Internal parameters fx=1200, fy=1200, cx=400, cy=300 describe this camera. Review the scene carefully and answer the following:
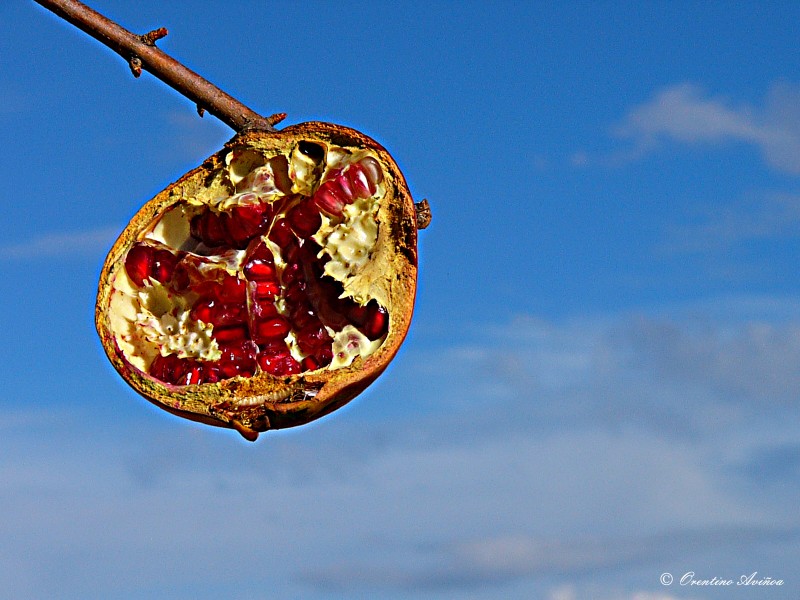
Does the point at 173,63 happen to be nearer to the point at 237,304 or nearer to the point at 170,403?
the point at 237,304

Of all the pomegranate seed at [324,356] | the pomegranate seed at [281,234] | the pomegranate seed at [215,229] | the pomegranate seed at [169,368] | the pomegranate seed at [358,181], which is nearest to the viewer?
the pomegranate seed at [324,356]

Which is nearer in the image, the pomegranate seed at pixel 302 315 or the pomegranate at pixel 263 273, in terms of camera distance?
the pomegranate at pixel 263 273

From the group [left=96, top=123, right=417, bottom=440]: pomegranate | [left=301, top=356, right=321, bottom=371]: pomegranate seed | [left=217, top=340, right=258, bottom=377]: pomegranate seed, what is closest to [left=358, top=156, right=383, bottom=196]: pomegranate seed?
[left=96, top=123, right=417, bottom=440]: pomegranate

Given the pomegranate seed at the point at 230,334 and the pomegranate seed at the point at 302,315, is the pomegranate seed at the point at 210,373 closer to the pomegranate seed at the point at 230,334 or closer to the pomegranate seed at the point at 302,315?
the pomegranate seed at the point at 230,334

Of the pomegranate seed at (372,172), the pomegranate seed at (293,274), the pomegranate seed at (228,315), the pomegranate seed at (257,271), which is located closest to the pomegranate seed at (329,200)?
the pomegranate seed at (372,172)

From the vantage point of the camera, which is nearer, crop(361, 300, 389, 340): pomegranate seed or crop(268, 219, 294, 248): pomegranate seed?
crop(361, 300, 389, 340): pomegranate seed

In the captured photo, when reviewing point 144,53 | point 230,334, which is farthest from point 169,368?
point 144,53

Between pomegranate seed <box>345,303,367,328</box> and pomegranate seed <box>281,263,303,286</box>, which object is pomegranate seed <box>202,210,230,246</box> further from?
pomegranate seed <box>345,303,367,328</box>
